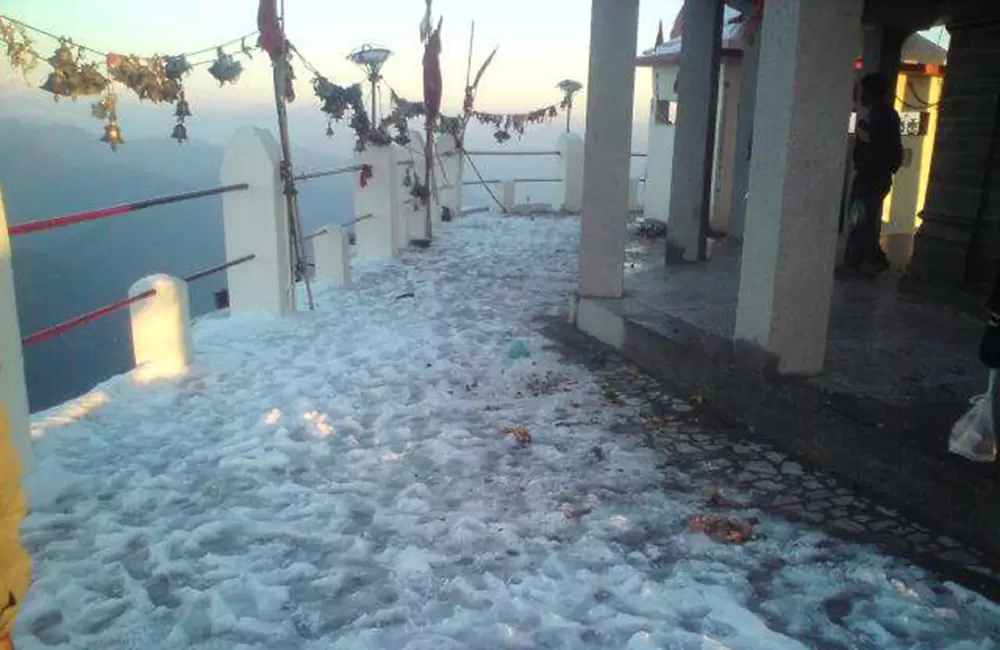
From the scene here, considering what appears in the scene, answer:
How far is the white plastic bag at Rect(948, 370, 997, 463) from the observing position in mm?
3670

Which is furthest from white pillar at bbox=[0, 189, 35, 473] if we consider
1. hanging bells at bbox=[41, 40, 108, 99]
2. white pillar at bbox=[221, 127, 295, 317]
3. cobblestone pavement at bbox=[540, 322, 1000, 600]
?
cobblestone pavement at bbox=[540, 322, 1000, 600]

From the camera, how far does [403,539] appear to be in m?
3.65

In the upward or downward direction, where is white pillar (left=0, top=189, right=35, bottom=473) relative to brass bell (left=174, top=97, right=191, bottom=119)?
downward

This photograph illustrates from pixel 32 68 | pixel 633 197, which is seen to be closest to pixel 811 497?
pixel 32 68

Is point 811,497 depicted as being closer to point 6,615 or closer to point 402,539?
point 402,539

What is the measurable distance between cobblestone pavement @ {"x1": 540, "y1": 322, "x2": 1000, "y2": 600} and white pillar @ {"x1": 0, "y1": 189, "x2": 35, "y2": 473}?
3.57 meters

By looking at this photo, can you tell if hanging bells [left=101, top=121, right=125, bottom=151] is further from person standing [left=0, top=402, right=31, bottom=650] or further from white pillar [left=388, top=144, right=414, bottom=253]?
white pillar [left=388, top=144, right=414, bottom=253]

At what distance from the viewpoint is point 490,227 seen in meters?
15.4

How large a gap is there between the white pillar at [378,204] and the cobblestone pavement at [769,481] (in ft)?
20.7

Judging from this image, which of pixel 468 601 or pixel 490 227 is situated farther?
pixel 490 227

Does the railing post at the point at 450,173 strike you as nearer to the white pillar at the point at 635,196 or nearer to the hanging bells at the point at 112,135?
the white pillar at the point at 635,196

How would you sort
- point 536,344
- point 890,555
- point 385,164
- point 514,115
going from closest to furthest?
point 890,555, point 536,344, point 385,164, point 514,115

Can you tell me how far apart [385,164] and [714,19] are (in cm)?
510

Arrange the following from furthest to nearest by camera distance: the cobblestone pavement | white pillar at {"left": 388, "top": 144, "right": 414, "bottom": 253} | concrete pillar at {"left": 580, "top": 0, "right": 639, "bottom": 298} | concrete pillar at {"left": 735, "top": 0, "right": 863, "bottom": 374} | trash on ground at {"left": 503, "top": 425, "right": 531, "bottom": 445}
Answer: white pillar at {"left": 388, "top": 144, "right": 414, "bottom": 253} → concrete pillar at {"left": 580, "top": 0, "right": 639, "bottom": 298} → trash on ground at {"left": 503, "top": 425, "right": 531, "bottom": 445} → concrete pillar at {"left": 735, "top": 0, "right": 863, "bottom": 374} → the cobblestone pavement
